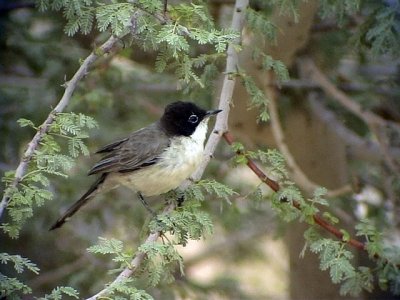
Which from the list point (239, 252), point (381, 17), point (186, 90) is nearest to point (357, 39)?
point (381, 17)

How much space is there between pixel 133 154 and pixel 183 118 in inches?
12.7

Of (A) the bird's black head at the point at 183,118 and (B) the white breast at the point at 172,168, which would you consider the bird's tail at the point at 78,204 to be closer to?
(B) the white breast at the point at 172,168

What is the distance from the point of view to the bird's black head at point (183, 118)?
4.92 m

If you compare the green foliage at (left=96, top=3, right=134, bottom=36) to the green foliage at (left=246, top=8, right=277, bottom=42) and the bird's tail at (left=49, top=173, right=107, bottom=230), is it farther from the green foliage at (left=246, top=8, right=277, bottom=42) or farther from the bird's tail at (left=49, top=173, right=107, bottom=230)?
the bird's tail at (left=49, top=173, right=107, bottom=230)

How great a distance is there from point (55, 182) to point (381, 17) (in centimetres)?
297

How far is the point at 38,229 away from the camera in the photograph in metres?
7.25

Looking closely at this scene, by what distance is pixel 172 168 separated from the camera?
15.6 feet

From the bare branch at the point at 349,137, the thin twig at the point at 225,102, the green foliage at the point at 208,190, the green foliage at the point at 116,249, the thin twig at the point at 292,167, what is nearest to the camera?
the green foliage at the point at 116,249

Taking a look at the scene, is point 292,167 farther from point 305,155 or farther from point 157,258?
point 157,258

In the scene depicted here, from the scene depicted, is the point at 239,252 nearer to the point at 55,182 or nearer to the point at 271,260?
the point at 271,260

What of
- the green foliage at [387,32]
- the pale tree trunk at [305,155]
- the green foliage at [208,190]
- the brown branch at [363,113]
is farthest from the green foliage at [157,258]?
the pale tree trunk at [305,155]

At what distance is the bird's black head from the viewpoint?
492 centimetres

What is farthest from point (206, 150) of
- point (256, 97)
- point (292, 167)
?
point (292, 167)

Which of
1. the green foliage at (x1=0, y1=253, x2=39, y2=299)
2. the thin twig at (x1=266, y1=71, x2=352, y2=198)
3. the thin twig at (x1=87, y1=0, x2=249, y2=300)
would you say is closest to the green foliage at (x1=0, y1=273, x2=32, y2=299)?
the green foliage at (x1=0, y1=253, x2=39, y2=299)
